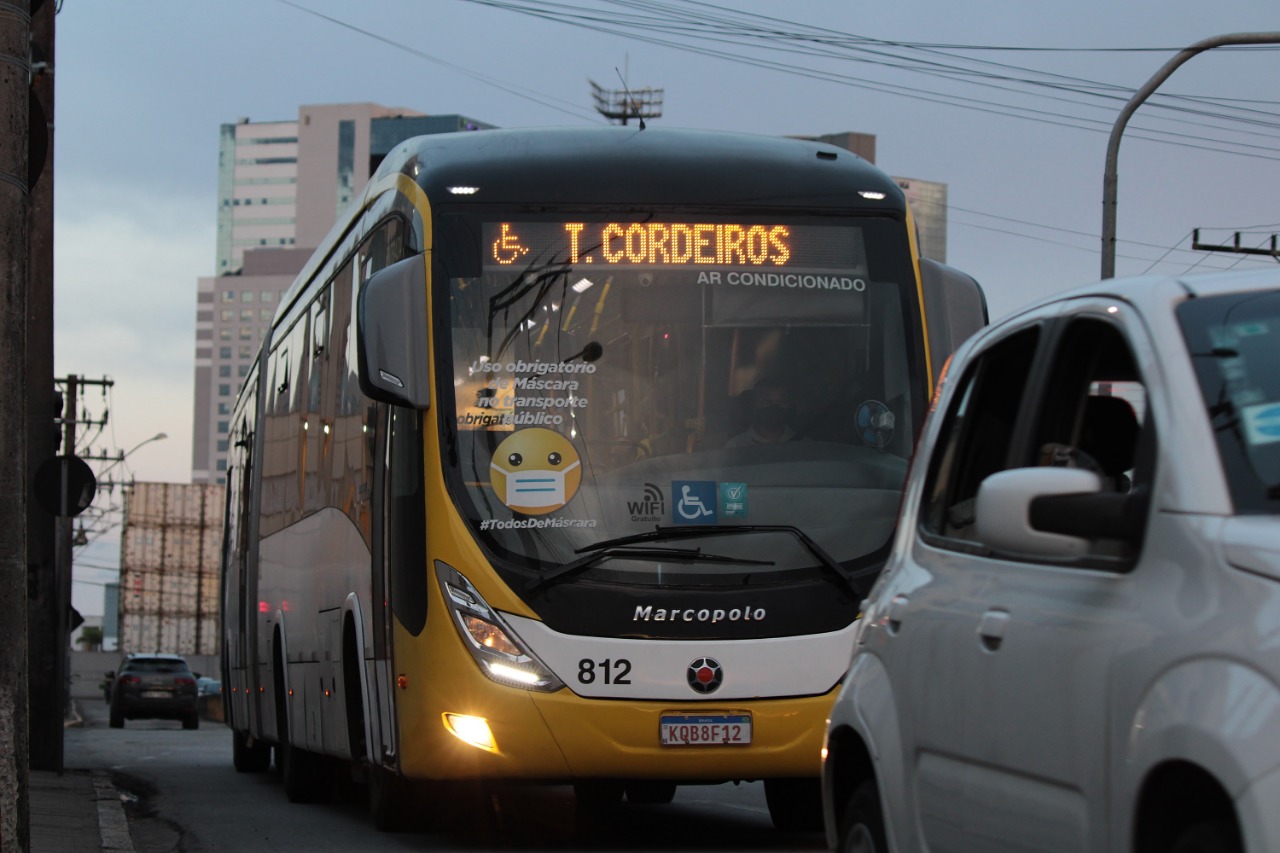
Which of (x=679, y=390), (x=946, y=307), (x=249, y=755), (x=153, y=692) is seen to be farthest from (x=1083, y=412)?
(x=153, y=692)

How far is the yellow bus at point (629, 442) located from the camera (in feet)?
30.7

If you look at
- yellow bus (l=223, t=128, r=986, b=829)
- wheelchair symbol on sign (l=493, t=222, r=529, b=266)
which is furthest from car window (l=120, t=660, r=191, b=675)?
wheelchair symbol on sign (l=493, t=222, r=529, b=266)

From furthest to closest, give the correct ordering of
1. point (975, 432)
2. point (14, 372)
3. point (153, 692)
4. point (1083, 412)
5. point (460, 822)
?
point (153, 692) → point (460, 822) → point (14, 372) → point (975, 432) → point (1083, 412)

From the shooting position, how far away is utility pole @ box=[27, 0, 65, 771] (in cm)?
1714

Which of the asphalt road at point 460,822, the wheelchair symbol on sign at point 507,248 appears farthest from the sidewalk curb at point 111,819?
the wheelchair symbol on sign at point 507,248

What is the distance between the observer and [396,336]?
→ 9570 millimetres

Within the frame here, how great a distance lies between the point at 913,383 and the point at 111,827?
5671 millimetres

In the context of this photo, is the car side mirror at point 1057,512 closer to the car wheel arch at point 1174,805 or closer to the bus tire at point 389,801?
the car wheel arch at point 1174,805

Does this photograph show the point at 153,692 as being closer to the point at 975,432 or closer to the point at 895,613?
the point at 895,613

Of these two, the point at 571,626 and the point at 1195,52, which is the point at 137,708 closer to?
the point at 1195,52

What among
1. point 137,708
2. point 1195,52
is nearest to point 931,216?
point 137,708

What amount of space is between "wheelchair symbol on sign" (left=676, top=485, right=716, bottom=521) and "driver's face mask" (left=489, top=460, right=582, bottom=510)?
0.53 meters

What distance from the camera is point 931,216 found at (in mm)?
136125

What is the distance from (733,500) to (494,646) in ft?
4.23
